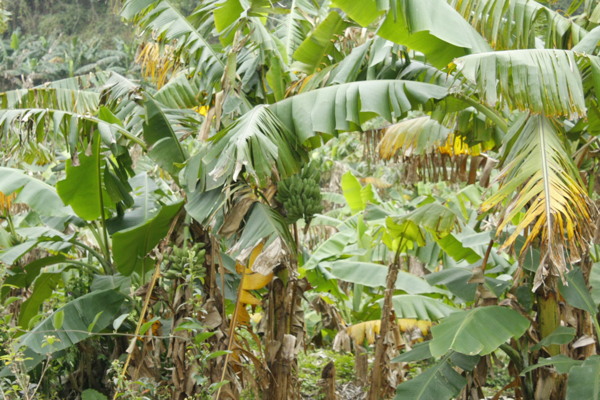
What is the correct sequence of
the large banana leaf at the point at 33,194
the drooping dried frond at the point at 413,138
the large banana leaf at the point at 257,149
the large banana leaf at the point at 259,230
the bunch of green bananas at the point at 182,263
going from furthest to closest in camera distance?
the drooping dried frond at the point at 413,138
the large banana leaf at the point at 33,194
the bunch of green bananas at the point at 182,263
the large banana leaf at the point at 259,230
the large banana leaf at the point at 257,149

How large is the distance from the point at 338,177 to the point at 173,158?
19.9 feet

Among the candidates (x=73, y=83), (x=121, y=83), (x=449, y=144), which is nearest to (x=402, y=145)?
(x=449, y=144)

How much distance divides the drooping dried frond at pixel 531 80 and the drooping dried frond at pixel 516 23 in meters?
0.76

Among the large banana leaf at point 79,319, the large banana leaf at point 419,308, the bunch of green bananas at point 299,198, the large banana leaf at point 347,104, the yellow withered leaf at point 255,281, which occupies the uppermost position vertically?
the large banana leaf at point 347,104

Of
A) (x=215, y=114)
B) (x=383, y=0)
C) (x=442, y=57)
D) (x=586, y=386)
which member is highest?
(x=383, y=0)

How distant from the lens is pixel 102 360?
4.67 m

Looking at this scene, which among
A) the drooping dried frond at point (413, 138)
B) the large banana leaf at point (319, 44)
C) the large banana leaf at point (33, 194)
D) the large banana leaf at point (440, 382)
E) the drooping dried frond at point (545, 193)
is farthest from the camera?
the drooping dried frond at point (413, 138)

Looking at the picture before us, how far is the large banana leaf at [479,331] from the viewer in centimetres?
334

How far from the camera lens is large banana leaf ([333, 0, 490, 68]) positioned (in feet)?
10.4

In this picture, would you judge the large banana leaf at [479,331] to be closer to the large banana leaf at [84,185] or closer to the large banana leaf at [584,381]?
the large banana leaf at [584,381]

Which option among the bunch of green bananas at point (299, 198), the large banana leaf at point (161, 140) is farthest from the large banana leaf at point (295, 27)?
the large banana leaf at point (161, 140)

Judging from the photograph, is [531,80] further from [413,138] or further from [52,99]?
[52,99]

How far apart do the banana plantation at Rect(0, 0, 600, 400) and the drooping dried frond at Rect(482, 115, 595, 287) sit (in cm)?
1

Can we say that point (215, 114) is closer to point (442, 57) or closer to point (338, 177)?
point (442, 57)
